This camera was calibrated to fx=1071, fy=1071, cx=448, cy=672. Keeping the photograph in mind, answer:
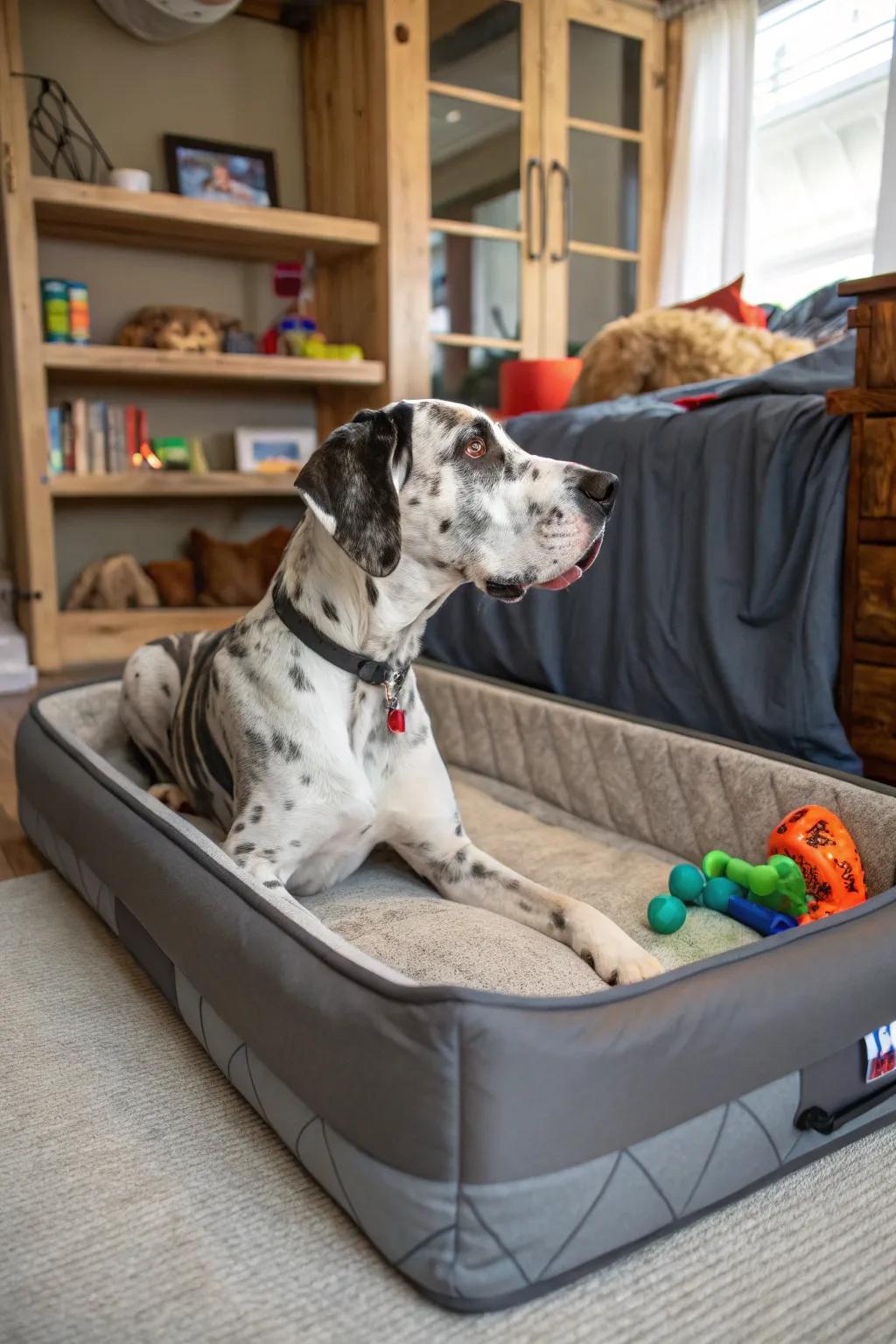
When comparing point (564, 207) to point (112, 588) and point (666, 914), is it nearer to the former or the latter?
point (112, 588)

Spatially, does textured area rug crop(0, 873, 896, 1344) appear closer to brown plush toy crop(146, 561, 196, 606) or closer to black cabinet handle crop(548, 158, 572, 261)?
brown plush toy crop(146, 561, 196, 606)

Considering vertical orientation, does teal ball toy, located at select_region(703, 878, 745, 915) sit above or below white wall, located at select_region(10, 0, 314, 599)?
below

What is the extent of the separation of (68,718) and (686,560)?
4.80 ft

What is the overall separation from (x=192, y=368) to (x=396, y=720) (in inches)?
125

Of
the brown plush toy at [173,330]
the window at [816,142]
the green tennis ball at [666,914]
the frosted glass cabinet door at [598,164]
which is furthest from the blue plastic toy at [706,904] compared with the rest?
the frosted glass cabinet door at [598,164]

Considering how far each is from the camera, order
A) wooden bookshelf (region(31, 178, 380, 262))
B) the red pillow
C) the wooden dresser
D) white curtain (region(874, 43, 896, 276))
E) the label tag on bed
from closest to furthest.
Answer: the label tag on bed → the wooden dresser → the red pillow → wooden bookshelf (region(31, 178, 380, 262)) → white curtain (region(874, 43, 896, 276))

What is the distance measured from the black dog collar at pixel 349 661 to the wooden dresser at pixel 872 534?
96 cm

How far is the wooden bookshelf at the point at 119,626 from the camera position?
4398mm

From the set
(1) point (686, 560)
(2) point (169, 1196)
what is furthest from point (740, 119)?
(2) point (169, 1196)

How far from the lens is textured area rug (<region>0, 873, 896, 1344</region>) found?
3.27ft

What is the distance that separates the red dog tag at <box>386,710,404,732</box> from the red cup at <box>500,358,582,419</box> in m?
2.75

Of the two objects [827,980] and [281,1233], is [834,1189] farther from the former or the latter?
[281,1233]

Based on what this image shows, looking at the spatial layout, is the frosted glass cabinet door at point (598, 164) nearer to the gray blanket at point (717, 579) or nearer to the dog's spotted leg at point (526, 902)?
the gray blanket at point (717, 579)

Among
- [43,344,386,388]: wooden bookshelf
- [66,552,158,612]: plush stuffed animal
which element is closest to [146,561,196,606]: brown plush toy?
[66,552,158,612]: plush stuffed animal
